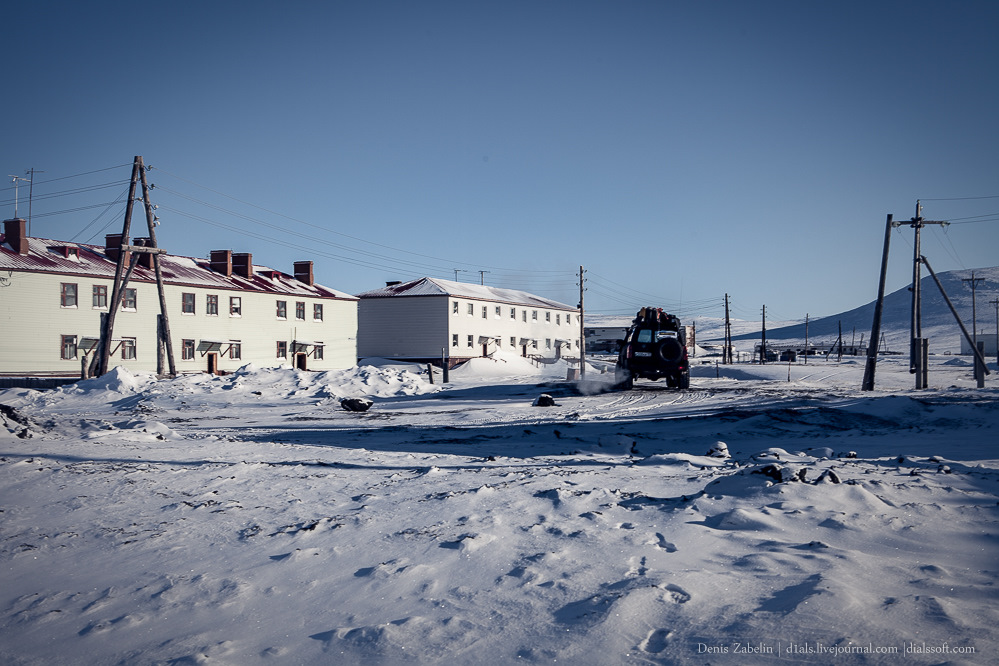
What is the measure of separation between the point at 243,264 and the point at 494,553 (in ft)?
146

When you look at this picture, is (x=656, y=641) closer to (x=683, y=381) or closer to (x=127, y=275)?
(x=683, y=381)

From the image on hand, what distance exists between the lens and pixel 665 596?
14.7 ft

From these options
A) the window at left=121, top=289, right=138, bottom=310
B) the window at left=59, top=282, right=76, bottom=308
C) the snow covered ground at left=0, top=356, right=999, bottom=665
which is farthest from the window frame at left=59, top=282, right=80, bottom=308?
the snow covered ground at left=0, top=356, right=999, bottom=665

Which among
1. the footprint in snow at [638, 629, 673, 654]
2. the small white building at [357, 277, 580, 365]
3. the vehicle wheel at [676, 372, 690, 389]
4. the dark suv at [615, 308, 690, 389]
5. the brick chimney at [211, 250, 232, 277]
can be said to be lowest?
the footprint in snow at [638, 629, 673, 654]

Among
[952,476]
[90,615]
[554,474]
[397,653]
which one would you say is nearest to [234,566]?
[90,615]

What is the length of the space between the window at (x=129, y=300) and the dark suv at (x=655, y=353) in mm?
26872

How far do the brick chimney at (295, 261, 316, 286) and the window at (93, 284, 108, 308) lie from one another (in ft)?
52.9

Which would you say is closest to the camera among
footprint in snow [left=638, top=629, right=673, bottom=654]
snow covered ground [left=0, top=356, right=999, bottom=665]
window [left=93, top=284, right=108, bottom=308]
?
→ footprint in snow [left=638, top=629, right=673, bottom=654]

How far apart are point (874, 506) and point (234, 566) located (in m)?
5.69

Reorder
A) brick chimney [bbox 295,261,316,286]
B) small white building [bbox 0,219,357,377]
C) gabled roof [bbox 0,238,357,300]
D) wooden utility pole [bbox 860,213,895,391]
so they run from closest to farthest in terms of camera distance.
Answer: wooden utility pole [bbox 860,213,895,391] → small white building [bbox 0,219,357,377] → gabled roof [bbox 0,238,357,300] → brick chimney [bbox 295,261,316,286]

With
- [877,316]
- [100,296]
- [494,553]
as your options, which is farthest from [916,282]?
[100,296]

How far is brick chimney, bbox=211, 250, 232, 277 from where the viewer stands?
44.7 meters

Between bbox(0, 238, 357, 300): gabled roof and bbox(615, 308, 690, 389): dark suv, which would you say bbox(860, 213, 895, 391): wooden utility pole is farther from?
bbox(0, 238, 357, 300): gabled roof

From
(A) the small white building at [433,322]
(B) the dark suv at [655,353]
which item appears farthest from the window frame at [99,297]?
(B) the dark suv at [655,353]
